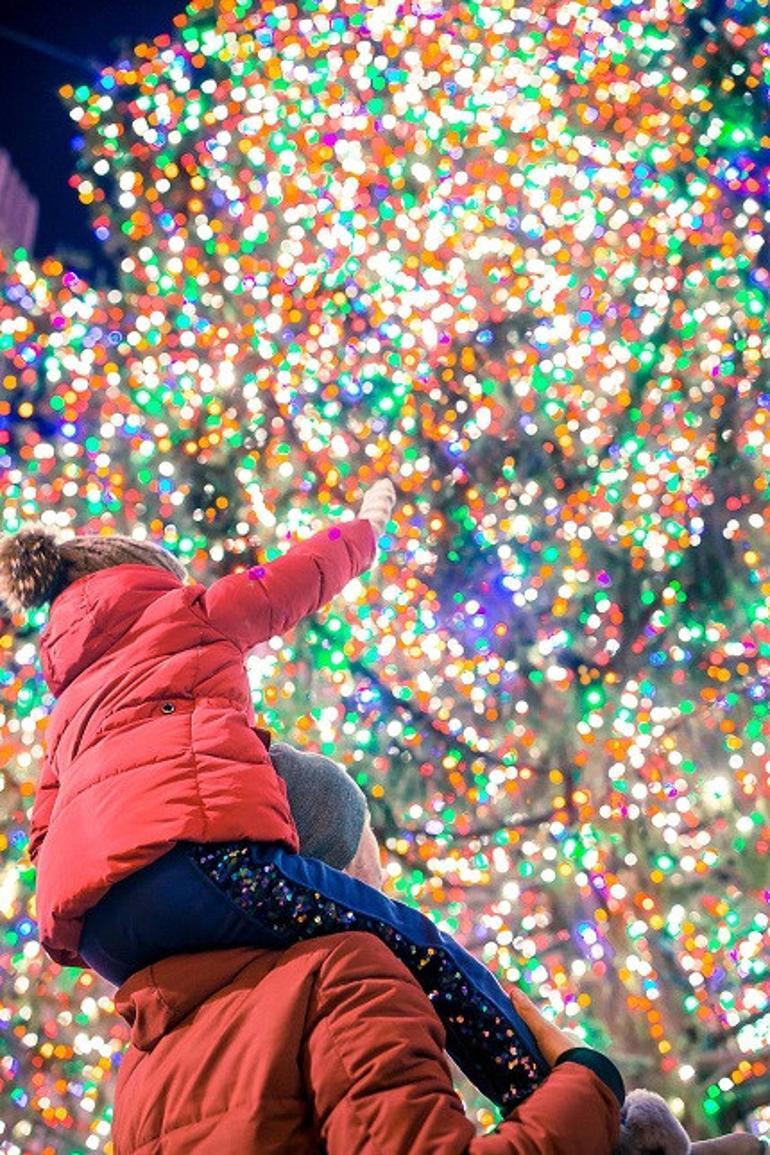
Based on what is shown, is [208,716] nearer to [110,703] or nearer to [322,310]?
[110,703]

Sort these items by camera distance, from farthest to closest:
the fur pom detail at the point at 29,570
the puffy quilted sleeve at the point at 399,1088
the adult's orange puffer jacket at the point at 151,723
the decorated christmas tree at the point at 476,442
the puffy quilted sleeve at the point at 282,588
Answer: the decorated christmas tree at the point at 476,442 → the fur pom detail at the point at 29,570 → the puffy quilted sleeve at the point at 282,588 → the adult's orange puffer jacket at the point at 151,723 → the puffy quilted sleeve at the point at 399,1088

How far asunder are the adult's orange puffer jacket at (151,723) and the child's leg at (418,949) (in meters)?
0.06

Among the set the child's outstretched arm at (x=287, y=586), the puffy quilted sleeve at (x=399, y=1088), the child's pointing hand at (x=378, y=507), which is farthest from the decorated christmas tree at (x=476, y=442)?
the puffy quilted sleeve at (x=399, y=1088)

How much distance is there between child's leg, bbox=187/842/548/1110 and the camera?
1.92m

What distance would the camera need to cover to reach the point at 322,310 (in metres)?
4.65

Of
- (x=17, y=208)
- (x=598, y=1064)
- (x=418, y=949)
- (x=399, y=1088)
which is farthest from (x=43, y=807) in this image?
(x=17, y=208)

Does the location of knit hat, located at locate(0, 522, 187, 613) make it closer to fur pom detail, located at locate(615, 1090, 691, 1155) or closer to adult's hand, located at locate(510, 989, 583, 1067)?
adult's hand, located at locate(510, 989, 583, 1067)

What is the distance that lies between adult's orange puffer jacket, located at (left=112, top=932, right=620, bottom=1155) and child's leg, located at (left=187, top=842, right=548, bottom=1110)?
7 centimetres

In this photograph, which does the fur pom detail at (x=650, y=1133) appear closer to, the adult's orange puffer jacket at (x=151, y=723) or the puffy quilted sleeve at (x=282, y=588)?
the adult's orange puffer jacket at (x=151, y=723)

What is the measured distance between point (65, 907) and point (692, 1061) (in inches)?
96.1

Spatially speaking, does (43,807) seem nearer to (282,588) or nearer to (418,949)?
(282,588)

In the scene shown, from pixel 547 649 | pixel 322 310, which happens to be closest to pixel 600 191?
pixel 322 310

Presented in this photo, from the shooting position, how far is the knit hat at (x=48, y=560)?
8.50 ft

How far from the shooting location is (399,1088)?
1.67 metres
